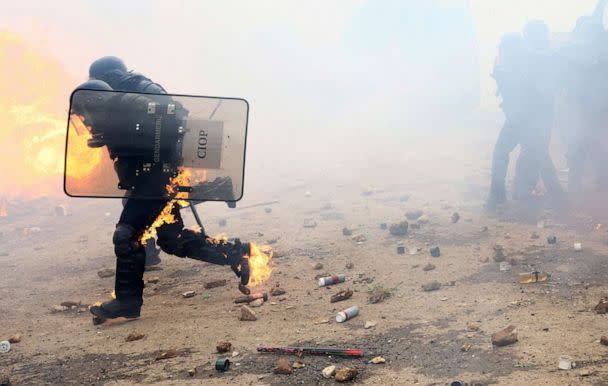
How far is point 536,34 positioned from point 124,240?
18.2 ft

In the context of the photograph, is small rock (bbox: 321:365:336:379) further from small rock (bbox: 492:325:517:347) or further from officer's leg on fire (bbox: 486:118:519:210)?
officer's leg on fire (bbox: 486:118:519:210)

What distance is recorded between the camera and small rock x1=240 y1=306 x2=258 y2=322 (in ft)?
12.1

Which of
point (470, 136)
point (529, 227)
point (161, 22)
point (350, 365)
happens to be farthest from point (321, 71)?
point (350, 365)

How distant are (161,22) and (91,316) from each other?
1871cm

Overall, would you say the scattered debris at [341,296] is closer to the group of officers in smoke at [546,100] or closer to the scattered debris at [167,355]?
the scattered debris at [167,355]

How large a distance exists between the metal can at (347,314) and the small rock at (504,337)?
3.10 feet

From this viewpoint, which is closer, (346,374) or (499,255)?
(346,374)

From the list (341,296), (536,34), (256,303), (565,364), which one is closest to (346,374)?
(565,364)

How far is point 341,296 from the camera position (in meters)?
4.00

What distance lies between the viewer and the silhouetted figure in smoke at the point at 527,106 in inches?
266

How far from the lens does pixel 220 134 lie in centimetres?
373

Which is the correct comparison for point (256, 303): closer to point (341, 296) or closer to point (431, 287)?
point (341, 296)

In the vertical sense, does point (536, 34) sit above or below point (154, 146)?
above

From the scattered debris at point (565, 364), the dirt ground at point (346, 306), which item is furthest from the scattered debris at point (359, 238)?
the scattered debris at point (565, 364)
